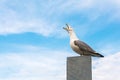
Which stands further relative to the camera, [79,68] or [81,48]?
[81,48]

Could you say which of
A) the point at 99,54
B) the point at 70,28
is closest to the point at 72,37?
the point at 70,28

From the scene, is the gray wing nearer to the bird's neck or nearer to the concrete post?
the bird's neck

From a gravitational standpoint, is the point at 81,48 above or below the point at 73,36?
below

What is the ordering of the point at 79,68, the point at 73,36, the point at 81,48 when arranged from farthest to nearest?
the point at 73,36 < the point at 81,48 < the point at 79,68

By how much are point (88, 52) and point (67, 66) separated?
706 mm

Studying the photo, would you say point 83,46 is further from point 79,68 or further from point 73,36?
point 79,68

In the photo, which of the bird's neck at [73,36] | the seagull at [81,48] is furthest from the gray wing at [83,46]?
the bird's neck at [73,36]

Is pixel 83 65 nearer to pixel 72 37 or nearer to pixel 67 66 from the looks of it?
pixel 67 66

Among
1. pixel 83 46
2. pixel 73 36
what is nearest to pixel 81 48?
pixel 83 46

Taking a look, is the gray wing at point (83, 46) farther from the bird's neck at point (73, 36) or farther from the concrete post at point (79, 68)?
the concrete post at point (79, 68)

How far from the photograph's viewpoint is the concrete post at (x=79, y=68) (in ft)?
23.2

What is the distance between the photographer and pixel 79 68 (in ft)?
23.4

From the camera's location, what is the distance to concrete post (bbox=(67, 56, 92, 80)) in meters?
7.07

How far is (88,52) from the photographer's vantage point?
25.1 feet
